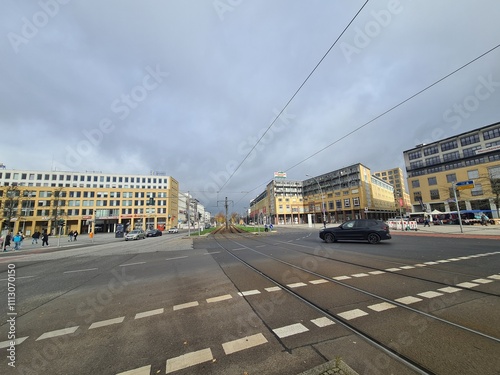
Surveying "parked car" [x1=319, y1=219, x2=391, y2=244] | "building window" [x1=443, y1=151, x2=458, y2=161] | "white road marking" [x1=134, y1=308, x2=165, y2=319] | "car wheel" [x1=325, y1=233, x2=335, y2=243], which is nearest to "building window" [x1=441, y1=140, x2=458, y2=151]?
"building window" [x1=443, y1=151, x2=458, y2=161]

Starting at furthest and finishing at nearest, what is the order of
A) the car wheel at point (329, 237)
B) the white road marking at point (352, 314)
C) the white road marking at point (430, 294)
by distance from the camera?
the car wheel at point (329, 237) < the white road marking at point (430, 294) < the white road marking at point (352, 314)

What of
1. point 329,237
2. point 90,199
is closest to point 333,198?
point 329,237

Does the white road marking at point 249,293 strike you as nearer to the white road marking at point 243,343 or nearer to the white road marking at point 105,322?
the white road marking at point 243,343

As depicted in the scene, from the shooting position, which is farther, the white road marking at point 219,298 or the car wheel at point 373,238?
the car wheel at point 373,238

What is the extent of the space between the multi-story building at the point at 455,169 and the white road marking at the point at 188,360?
60199mm

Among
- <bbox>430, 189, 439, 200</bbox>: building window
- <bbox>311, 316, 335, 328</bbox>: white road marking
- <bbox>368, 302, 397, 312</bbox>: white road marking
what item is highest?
<bbox>430, 189, 439, 200</bbox>: building window

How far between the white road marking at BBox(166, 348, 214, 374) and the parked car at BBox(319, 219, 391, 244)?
14752 mm

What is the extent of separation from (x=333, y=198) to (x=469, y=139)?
39.6 metres

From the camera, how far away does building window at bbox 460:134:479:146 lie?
54003mm

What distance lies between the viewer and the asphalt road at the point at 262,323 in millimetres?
2641

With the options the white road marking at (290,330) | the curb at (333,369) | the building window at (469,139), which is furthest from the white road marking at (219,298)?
the building window at (469,139)

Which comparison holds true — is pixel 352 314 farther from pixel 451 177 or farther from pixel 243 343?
pixel 451 177

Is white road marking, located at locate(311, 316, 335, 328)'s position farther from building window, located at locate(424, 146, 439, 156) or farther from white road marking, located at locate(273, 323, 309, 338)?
building window, located at locate(424, 146, 439, 156)

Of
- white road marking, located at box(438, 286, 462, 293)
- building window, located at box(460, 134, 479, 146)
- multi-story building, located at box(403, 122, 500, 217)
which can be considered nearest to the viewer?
white road marking, located at box(438, 286, 462, 293)
